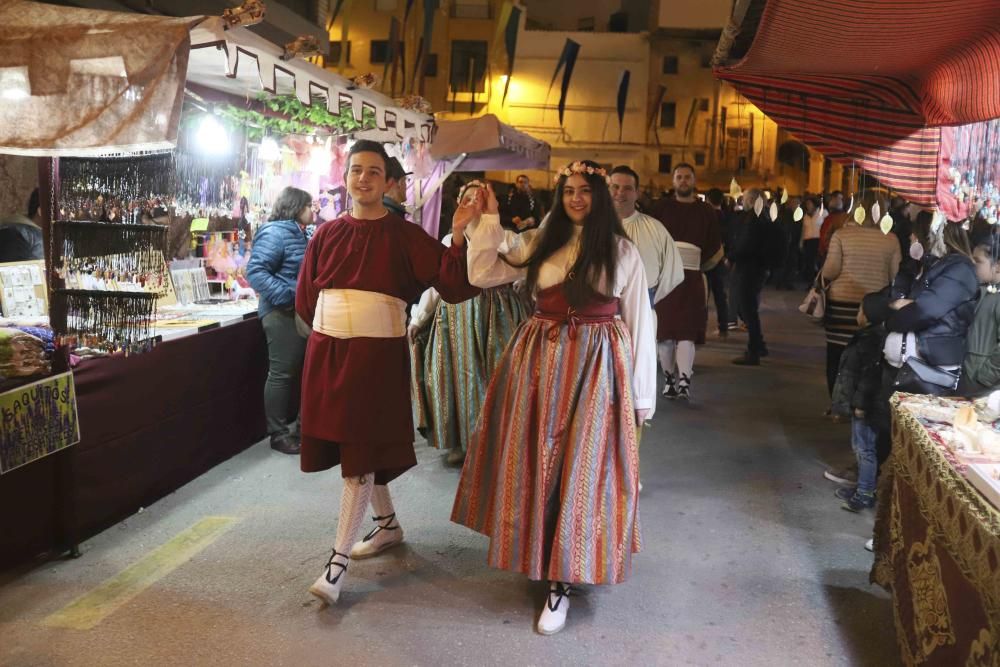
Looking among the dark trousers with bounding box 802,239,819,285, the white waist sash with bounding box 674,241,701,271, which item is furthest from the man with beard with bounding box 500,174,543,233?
the dark trousers with bounding box 802,239,819,285

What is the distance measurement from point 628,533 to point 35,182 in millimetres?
5798

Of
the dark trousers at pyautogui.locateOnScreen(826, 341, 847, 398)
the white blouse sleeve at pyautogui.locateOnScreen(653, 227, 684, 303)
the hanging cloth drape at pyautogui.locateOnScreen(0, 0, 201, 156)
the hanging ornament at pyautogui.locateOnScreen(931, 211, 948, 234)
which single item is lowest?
the dark trousers at pyautogui.locateOnScreen(826, 341, 847, 398)

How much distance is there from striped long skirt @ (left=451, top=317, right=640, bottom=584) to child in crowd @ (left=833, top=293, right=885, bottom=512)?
1.84m

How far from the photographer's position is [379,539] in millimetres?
4031

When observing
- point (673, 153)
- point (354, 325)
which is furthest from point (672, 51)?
point (354, 325)

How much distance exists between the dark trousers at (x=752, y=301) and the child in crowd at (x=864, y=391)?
4.46 m

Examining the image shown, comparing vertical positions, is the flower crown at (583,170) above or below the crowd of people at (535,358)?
above

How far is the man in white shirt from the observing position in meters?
5.25

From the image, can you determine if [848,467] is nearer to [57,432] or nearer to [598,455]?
[598,455]

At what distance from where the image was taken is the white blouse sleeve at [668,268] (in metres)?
5.32

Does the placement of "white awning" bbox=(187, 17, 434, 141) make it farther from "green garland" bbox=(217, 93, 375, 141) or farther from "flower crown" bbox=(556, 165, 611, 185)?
"flower crown" bbox=(556, 165, 611, 185)

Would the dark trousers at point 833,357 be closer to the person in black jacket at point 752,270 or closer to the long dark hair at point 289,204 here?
the person in black jacket at point 752,270

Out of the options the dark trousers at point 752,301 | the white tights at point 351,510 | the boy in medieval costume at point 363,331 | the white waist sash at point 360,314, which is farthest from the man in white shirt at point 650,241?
the dark trousers at point 752,301

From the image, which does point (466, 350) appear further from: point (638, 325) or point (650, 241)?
point (638, 325)
